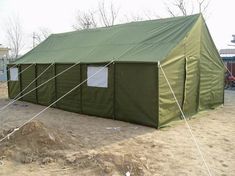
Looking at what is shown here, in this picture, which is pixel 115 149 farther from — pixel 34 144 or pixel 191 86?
pixel 191 86

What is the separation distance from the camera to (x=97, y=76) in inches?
396

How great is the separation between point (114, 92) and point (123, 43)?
6.64 feet

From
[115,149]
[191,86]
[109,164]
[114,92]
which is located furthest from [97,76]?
[109,164]

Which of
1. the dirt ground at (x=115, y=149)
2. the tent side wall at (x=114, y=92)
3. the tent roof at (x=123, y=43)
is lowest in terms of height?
the dirt ground at (x=115, y=149)

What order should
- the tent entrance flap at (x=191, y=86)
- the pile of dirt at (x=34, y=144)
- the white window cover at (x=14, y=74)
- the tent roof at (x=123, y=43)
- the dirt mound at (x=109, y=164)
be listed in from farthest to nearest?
the white window cover at (x=14, y=74) → the tent entrance flap at (x=191, y=86) → the tent roof at (x=123, y=43) → the pile of dirt at (x=34, y=144) → the dirt mound at (x=109, y=164)

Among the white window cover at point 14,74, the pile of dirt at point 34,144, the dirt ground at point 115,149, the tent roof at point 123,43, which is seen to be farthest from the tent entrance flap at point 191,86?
the white window cover at point 14,74

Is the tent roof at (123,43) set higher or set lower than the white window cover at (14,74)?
higher

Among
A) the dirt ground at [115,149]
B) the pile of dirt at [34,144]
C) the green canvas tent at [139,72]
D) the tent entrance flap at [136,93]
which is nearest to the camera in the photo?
the dirt ground at [115,149]

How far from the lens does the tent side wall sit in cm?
862

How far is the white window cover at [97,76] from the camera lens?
9.79 m

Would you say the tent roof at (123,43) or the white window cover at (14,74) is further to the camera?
the white window cover at (14,74)

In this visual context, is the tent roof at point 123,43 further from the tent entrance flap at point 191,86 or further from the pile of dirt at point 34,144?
the pile of dirt at point 34,144

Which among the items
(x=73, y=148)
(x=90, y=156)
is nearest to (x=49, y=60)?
(x=73, y=148)

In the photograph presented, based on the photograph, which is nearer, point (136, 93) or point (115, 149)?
point (115, 149)
